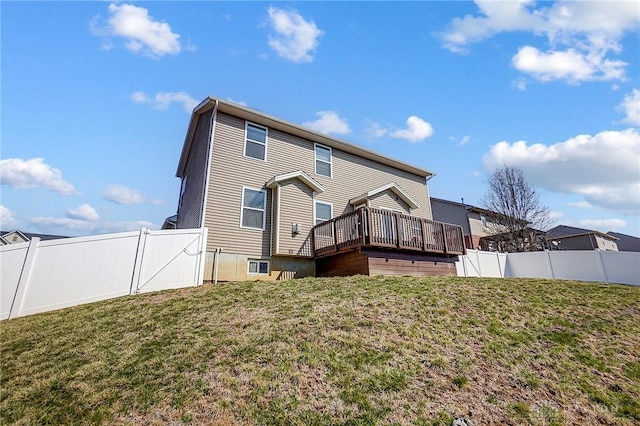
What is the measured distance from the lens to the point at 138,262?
7742mm

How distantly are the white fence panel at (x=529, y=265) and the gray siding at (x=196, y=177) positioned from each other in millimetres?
15212

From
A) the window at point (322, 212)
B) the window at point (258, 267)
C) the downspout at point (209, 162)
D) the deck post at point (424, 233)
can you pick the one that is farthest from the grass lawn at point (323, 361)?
the window at point (322, 212)

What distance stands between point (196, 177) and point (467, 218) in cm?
1951

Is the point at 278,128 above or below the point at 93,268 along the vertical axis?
above

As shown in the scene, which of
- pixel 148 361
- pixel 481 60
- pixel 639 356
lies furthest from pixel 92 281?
pixel 481 60

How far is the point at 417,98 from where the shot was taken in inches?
430

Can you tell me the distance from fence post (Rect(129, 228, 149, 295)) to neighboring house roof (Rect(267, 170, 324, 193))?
186 inches

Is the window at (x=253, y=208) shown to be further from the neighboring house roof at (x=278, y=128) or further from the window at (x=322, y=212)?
the neighboring house roof at (x=278, y=128)

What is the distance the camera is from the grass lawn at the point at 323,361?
3.41m

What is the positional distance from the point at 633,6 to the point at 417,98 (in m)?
6.08

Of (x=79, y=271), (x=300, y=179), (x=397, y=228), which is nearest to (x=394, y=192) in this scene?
(x=397, y=228)

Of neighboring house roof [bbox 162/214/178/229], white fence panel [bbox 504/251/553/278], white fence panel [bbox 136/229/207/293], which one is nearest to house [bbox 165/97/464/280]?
white fence panel [bbox 136/229/207/293]

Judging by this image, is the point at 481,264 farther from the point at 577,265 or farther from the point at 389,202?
the point at 389,202

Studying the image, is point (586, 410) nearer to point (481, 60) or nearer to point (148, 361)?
point (148, 361)
